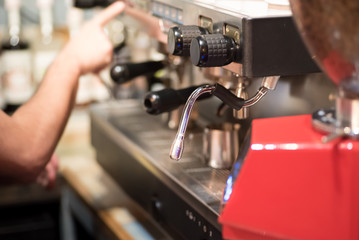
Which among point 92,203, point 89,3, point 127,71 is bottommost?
point 92,203

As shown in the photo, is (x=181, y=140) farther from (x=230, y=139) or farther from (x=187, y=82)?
(x=187, y=82)

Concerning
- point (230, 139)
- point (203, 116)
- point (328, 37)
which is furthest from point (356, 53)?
point (203, 116)

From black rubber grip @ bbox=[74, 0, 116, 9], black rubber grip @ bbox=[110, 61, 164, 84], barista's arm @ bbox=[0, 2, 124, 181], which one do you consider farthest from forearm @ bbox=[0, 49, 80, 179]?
black rubber grip @ bbox=[74, 0, 116, 9]

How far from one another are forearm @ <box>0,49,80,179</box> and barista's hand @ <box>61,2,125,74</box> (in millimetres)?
52

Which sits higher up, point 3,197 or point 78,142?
point 78,142

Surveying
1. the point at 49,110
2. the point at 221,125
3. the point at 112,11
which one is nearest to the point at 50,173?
the point at 49,110

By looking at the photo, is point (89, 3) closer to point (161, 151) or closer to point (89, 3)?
point (89, 3)

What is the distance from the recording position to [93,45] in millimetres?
1434

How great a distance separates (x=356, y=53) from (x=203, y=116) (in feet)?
2.54

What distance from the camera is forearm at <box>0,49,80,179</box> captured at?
1202mm

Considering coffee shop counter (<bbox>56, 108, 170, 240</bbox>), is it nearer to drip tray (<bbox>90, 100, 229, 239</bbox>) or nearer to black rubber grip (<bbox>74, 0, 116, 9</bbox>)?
drip tray (<bbox>90, 100, 229, 239</bbox>)

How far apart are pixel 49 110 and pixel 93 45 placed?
0.76ft

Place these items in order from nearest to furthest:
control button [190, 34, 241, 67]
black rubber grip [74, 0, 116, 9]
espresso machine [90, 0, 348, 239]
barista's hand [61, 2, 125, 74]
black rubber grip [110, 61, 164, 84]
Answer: espresso machine [90, 0, 348, 239] < control button [190, 34, 241, 67] < black rubber grip [110, 61, 164, 84] < barista's hand [61, 2, 125, 74] < black rubber grip [74, 0, 116, 9]

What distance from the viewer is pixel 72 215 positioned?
1.73 m
